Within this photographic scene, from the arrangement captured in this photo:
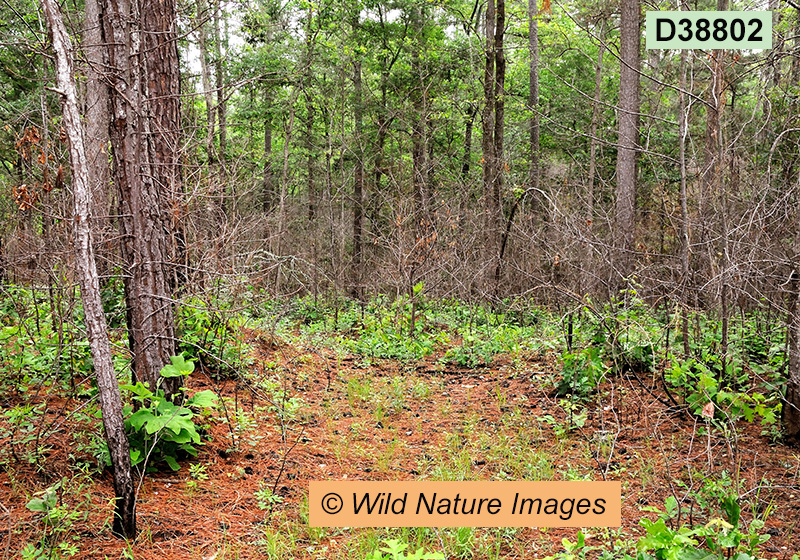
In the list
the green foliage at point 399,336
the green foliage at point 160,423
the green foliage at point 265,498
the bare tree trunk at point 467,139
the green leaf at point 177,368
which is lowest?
the green foliage at point 399,336

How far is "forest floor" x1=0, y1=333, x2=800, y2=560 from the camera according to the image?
3285 mm

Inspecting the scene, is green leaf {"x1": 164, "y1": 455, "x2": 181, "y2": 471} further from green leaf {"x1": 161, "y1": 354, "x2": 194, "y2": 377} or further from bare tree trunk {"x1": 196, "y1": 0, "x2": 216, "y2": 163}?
bare tree trunk {"x1": 196, "y1": 0, "x2": 216, "y2": 163}

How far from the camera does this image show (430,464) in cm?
461

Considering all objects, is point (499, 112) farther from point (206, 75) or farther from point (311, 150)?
point (311, 150)

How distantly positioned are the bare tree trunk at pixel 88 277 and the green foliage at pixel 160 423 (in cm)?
46

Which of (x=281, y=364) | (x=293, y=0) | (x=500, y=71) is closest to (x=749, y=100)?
(x=500, y=71)

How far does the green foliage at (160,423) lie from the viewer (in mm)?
3688

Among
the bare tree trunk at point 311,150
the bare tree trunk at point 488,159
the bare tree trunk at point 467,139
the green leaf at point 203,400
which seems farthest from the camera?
the bare tree trunk at point 311,150

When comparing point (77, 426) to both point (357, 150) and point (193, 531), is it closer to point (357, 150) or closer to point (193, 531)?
point (193, 531)

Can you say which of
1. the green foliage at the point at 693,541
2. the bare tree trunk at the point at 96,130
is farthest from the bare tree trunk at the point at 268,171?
the green foliage at the point at 693,541

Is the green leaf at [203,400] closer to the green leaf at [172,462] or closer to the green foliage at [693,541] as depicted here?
the green leaf at [172,462]

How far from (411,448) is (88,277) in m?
3.09

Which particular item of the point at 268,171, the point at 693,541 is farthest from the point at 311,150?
the point at 693,541

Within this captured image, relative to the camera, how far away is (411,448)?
5.00 meters
